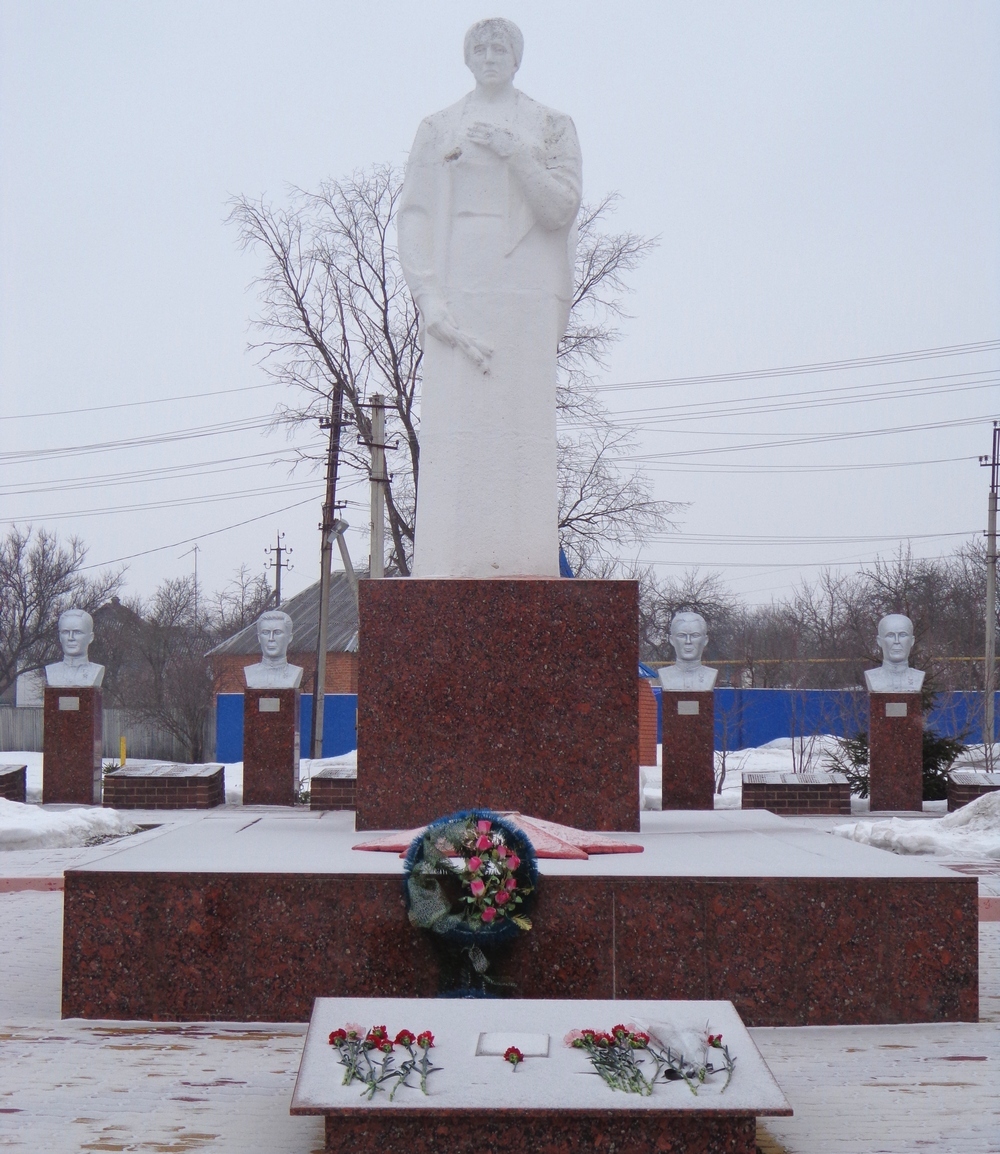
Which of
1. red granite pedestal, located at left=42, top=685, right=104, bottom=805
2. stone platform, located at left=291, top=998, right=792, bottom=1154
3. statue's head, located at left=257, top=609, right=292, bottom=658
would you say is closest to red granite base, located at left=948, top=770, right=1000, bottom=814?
statue's head, located at left=257, top=609, right=292, bottom=658

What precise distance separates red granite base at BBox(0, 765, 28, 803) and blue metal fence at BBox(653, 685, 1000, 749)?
12.8m

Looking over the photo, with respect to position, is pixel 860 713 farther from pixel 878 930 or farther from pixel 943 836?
pixel 878 930

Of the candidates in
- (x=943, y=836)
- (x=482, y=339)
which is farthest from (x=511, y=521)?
(x=943, y=836)

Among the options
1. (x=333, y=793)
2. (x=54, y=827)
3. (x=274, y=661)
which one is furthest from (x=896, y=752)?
(x=54, y=827)

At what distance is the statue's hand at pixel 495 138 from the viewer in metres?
7.20

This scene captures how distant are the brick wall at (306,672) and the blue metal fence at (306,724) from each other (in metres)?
5.07

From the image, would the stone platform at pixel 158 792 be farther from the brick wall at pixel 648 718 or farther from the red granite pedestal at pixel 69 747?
the brick wall at pixel 648 718

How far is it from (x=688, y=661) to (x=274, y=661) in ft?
16.0

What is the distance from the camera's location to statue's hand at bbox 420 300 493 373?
7.19m

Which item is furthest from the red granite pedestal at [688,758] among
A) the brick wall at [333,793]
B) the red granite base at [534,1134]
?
the red granite base at [534,1134]

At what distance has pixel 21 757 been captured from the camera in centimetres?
2425

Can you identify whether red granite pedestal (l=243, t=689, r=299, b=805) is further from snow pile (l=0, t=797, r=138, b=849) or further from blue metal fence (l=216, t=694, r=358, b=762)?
blue metal fence (l=216, t=694, r=358, b=762)

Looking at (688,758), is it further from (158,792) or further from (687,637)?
(158,792)

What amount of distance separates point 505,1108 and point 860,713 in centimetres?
2141
